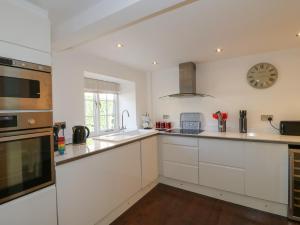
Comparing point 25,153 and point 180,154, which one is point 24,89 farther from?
point 180,154

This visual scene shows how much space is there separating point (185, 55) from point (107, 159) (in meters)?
1.82

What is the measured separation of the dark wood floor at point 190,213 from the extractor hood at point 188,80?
1601 millimetres

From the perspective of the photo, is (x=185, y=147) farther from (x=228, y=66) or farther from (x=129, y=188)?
(x=228, y=66)

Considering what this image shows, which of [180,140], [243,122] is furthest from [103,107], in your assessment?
[243,122]

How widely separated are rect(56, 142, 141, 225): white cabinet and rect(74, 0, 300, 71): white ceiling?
1.27m

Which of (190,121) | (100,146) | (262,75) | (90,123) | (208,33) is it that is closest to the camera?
(208,33)

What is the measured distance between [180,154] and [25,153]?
1995 millimetres

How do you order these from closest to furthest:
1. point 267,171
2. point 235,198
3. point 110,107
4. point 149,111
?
point 267,171 → point 235,198 → point 110,107 → point 149,111

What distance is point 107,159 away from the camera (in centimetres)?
187

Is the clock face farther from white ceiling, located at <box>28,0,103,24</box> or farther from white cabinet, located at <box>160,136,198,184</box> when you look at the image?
white ceiling, located at <box>28,0,103,24</box>

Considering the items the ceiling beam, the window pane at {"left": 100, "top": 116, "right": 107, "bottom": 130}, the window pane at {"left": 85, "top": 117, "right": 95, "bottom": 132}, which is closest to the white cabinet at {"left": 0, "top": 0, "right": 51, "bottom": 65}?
the ceiling beam

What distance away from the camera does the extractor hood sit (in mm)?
2883

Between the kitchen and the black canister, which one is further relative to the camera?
the black canister

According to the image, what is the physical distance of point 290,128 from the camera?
2234mm
